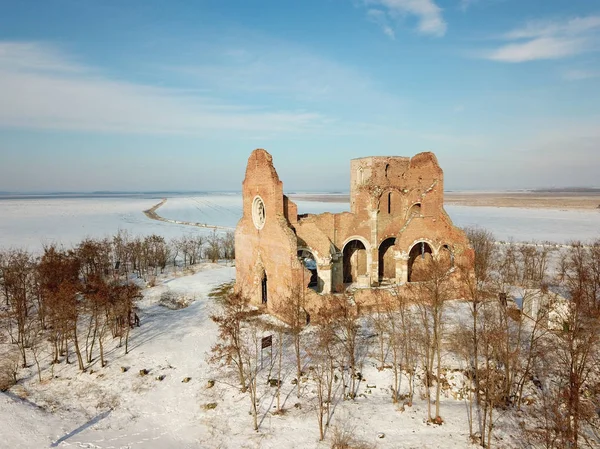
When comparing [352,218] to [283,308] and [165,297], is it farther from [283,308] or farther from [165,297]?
[165,297]

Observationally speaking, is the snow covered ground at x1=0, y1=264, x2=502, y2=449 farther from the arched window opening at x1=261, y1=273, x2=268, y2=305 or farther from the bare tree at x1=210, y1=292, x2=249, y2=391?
the arched window opening at x1=261, y1=273, x2=268, y2=305

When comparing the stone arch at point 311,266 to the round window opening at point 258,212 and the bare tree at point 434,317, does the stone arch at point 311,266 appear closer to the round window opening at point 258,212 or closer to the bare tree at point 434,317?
the round window opening at point 258,212

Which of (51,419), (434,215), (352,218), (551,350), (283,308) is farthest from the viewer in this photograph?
(352,218)

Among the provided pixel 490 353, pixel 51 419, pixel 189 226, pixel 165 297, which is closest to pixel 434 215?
pixel 490 353

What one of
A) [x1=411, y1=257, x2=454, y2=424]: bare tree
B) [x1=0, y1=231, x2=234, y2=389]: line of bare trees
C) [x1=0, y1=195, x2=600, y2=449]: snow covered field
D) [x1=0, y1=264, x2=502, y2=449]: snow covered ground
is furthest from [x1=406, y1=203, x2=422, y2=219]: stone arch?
[x1=0, y1=231, x2=234, y2=389]: line of bare trees

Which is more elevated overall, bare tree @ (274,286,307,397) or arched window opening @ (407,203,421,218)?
arched window opening @ (407,203,421,218)

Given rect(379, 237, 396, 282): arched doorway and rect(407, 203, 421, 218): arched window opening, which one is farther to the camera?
rect(379, 237, 396, 282): arched doorway

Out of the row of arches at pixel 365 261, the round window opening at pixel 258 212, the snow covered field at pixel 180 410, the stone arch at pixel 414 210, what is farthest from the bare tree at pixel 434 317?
the round window opening at pixel 258 212
